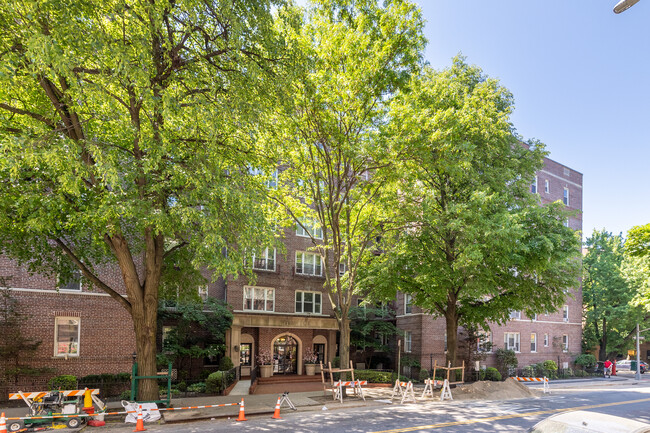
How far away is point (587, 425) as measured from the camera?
6668mm

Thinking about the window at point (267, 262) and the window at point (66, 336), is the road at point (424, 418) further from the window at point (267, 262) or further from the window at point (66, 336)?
the window at point (267, 262)

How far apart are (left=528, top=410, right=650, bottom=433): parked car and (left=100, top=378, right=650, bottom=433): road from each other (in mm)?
6316

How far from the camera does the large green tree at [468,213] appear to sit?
1714 centimetres

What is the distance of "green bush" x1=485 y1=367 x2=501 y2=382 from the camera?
1216 inches

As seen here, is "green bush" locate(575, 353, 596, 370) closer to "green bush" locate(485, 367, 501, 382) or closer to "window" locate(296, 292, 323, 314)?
"green bush" locate(485, 367, 501, 382)

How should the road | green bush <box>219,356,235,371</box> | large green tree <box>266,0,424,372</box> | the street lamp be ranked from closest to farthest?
the street lamp → the road → large green tree <box>266,0,424,372</box> → green bush <box>219,356,235,371</box>

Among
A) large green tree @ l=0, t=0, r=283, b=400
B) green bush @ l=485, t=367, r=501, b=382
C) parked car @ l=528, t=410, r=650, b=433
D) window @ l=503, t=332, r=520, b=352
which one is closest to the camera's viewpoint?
parked car @ l=528, t=410, r=650, b=433

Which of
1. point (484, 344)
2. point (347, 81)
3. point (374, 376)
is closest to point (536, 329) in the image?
point (484, 344)

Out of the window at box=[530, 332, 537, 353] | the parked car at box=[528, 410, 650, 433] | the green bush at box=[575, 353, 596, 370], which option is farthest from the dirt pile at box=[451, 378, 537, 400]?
the green bush at box=[575, 353, 596, 370]

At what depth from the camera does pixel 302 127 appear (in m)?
17.7

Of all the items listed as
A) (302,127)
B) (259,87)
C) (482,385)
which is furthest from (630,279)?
(259,87)

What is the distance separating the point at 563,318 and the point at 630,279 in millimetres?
7628

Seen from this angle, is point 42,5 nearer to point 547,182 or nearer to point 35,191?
point 35,191

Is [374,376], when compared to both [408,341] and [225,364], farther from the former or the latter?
[225,364]
